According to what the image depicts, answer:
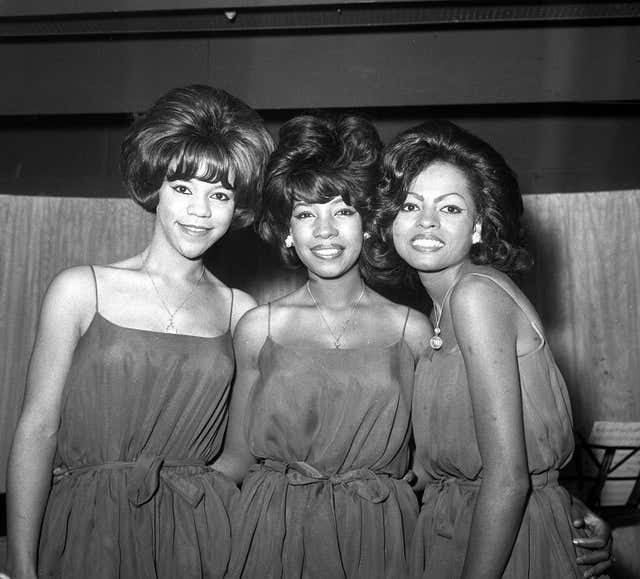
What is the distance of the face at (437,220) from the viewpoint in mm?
2215

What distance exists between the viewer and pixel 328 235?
2.42 metres

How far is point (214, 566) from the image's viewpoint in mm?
2176

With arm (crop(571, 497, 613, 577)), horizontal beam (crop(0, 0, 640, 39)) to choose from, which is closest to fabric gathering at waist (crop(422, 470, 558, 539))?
arm (crop(571, 497, 613, 577))

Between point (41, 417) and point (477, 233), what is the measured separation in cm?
143

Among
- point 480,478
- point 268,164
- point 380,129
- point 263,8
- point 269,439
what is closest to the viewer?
point 480,478

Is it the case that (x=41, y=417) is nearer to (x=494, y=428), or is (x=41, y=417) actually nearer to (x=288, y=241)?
(x=288, y=241)

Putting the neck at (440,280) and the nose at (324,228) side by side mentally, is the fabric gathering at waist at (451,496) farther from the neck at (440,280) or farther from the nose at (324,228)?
the nose at (324,228)

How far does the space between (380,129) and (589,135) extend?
1394 millimetres

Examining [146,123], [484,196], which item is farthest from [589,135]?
[146,123]

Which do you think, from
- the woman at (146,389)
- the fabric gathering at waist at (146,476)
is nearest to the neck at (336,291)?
the woman at (146,389)

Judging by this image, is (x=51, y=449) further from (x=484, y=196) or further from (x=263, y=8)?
(x=263, y=8)

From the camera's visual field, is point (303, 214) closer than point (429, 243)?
No

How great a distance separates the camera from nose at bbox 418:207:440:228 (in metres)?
2.21

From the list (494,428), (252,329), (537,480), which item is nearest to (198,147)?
(252,329)
